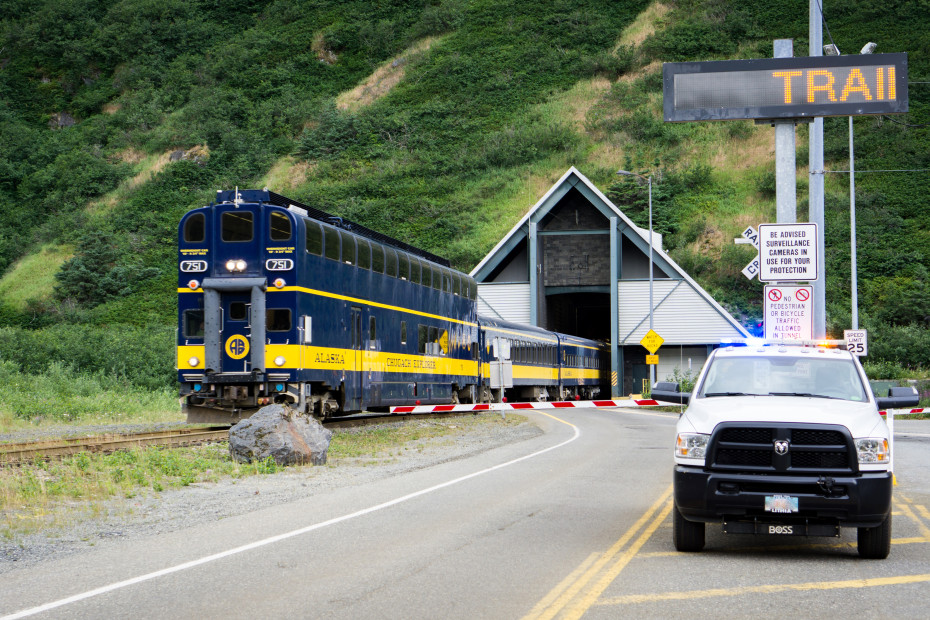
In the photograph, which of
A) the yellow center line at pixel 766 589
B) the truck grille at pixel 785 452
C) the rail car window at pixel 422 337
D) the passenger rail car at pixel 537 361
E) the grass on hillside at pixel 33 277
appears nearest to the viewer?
the yellow center line at pixel 766 589

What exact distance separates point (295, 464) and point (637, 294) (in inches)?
1547

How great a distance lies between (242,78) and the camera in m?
111

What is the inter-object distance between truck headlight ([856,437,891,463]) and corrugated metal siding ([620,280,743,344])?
4493 centimetres

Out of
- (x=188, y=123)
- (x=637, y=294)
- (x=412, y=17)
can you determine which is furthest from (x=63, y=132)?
(x=637, y=294)

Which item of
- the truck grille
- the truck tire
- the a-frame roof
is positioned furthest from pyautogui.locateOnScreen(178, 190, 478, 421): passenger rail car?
the a-frame roof

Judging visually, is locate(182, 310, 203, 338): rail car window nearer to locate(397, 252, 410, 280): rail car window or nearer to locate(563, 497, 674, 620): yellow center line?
locate(397, 252, 410, 280): rail car window

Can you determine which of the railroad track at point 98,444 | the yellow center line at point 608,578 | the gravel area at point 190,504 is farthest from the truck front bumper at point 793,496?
the railroad track at point 98,444

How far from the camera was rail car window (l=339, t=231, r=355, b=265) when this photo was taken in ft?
82.9

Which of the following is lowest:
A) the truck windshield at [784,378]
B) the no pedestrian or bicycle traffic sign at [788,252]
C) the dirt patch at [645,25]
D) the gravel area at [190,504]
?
the gravel area at [190,504]

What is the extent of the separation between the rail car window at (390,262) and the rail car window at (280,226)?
5502mm

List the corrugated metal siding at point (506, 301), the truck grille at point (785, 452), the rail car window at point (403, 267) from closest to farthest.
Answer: the truck grille at point (785, 452), the rail car window at point (403, 267), the corrugated metal siding at point (506, 301)

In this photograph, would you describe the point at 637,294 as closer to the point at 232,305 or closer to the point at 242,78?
the point at 232,305

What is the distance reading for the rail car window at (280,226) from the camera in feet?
75.0

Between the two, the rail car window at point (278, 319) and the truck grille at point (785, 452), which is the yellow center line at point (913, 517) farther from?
the rail car window at point (278, 319)
